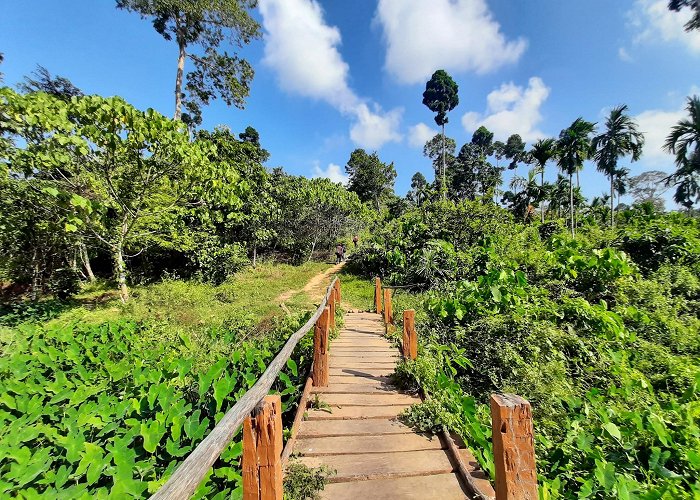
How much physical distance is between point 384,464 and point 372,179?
33.3 m

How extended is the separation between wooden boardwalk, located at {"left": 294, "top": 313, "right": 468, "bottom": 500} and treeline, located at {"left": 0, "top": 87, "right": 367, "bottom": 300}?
692 cm

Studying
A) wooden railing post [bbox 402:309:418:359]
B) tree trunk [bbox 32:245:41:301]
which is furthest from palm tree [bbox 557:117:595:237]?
tree trunk [bbox 32:245:41:301]

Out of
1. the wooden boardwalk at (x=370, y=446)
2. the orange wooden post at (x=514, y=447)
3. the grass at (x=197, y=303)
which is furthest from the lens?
the grass at (x=197, y=303)

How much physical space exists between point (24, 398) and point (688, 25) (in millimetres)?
25953

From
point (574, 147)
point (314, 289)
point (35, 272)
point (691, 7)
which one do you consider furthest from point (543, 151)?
point (35, 272)

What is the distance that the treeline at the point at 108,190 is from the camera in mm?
6988

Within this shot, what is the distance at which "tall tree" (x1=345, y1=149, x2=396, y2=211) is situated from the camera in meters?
34.5

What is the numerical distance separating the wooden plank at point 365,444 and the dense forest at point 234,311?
229 mm

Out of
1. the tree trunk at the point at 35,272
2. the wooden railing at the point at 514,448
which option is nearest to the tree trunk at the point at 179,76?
the tree trunk at the point at 35,272

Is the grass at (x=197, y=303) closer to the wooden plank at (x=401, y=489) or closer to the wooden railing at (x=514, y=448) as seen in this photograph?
the wooden plank at (x=401, y=489)

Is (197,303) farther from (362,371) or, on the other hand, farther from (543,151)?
(543,151)

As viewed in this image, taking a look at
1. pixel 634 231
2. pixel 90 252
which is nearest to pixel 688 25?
pixel 634 231

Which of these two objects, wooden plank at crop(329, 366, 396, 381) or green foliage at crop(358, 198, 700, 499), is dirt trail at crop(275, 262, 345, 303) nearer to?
green foliage at crop(358, 198, 700, 499)

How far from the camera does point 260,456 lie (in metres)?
1.58
